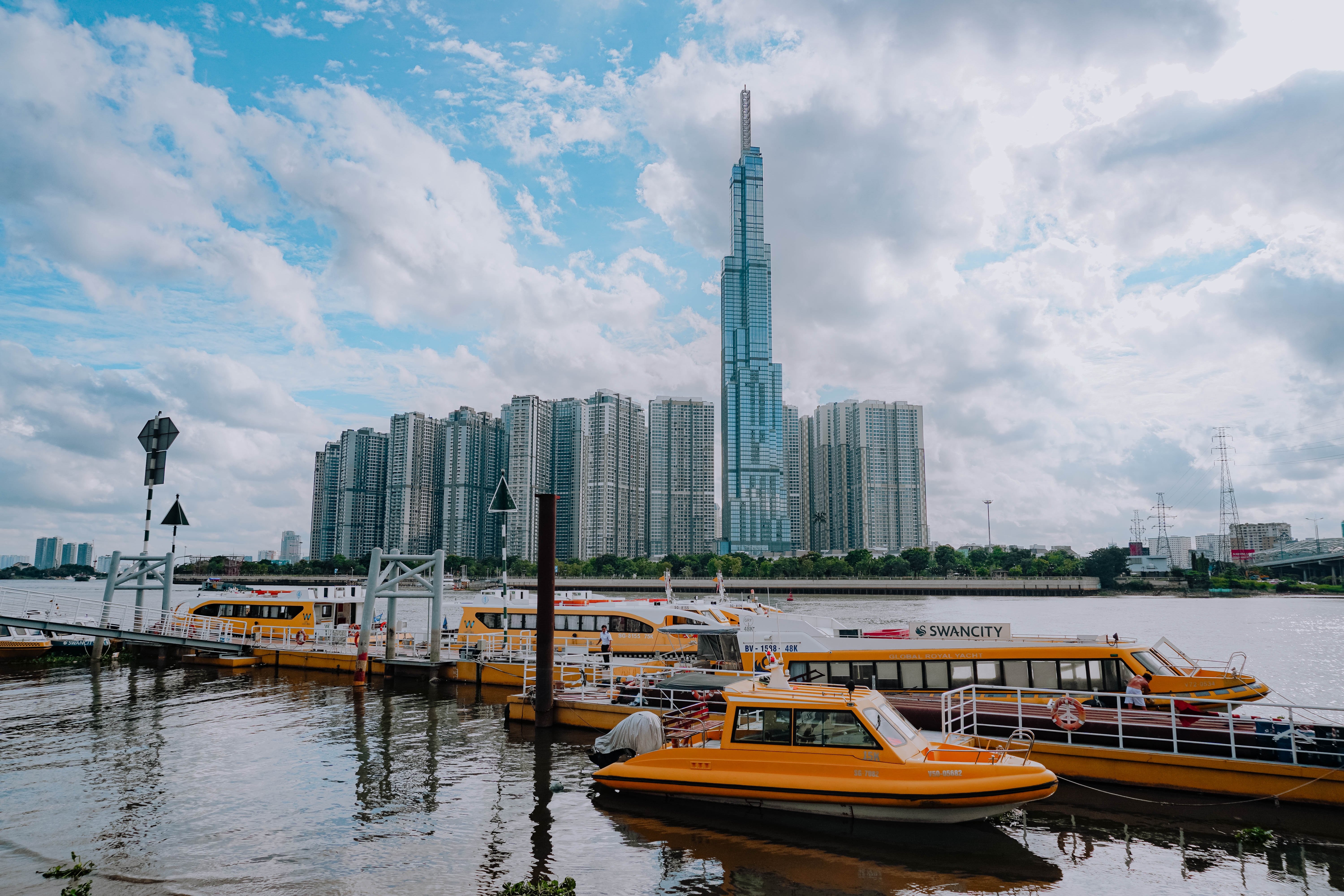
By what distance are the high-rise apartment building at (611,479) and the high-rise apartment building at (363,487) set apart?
43.7 meters

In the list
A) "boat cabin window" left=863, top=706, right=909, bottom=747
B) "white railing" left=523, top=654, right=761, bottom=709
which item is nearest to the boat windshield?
"boat cabin window" left=863, top=706, right=909, bottom=747

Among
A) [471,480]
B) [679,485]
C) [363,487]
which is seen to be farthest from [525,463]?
[679,485]

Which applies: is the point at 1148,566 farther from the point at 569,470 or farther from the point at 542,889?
the point at 542,889

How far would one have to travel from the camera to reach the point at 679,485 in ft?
632

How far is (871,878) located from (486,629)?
24.8m

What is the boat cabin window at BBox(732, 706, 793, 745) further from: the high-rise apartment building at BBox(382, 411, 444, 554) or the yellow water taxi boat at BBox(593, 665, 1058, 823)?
the high-rise apartment building at BBox(382, 411, 444, 554)

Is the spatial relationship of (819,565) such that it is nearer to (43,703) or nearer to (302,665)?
(302,665)

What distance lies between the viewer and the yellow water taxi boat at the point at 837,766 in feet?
38.3

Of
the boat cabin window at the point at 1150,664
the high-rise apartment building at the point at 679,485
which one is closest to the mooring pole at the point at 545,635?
the boat cabin window at the point at 1150,664

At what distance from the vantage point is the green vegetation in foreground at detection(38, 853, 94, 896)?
10.4 m

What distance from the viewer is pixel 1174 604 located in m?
95.4

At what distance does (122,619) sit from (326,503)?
147880 mm

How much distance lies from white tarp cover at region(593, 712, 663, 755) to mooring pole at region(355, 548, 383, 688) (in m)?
→ 15.5

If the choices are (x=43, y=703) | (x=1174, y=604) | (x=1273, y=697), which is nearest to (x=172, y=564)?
(x=43, y=703)
